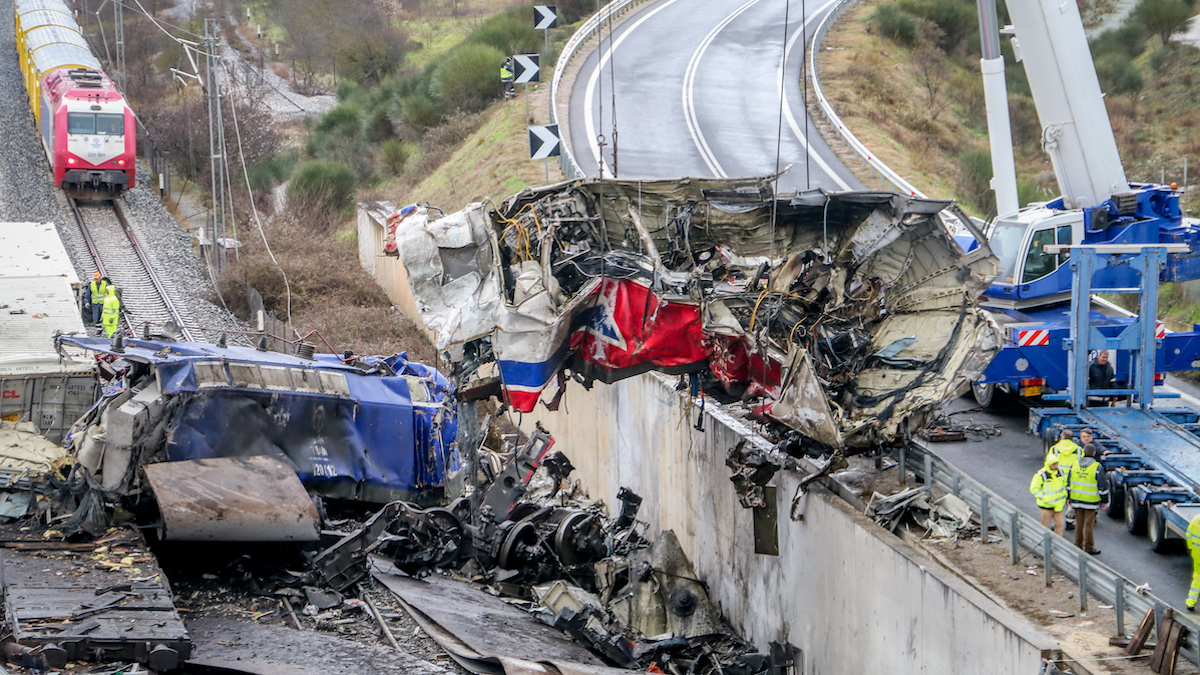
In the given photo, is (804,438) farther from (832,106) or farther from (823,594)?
(832,106)

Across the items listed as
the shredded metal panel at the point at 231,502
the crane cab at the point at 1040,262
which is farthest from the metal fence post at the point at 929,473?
the shredded metal panel at the point at 231,502

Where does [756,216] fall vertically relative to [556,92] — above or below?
below

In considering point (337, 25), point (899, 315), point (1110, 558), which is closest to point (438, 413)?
point (899, 315)

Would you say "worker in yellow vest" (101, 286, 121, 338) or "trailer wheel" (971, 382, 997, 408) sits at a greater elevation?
"worker in yellow vest" (101, 286, 121, 338)

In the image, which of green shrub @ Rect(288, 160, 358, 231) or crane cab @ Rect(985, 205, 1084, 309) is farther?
green shrub @ Rect(288, 160, 358, 231)

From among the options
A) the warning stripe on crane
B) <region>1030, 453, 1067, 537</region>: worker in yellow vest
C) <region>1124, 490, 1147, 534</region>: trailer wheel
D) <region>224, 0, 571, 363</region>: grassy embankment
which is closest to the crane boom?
the warning stripe on crane

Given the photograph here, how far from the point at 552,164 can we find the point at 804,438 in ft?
63.8

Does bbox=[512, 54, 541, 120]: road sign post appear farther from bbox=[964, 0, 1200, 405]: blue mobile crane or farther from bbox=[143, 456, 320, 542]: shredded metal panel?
bbox=[143, 456, 320, 542]: shredded metal panel

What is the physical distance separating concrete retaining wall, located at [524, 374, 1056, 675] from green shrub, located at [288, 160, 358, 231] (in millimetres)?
18940

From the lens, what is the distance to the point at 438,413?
A: 16.0m

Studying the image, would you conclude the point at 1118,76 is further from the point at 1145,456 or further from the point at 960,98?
the point at 1145,456

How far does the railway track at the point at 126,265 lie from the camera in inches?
991

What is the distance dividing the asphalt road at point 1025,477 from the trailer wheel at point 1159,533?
0.09 metres

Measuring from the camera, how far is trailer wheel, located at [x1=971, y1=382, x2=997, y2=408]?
54.1ft
